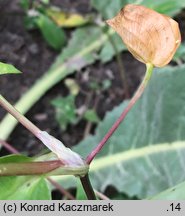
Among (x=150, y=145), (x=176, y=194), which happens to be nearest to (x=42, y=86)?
(x=150, y=145)

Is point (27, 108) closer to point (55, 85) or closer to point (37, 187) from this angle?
point (55, 85)

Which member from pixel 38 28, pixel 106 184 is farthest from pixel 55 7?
pixel 106 184

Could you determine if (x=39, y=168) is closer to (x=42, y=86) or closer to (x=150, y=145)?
(x=150, y=145)

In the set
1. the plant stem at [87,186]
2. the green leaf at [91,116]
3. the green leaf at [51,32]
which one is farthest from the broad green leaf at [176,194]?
the green leaf at [51,32]

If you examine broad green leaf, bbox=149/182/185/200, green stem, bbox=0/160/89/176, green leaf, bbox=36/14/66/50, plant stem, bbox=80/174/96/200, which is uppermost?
green stem, bbox=0/160/89/176

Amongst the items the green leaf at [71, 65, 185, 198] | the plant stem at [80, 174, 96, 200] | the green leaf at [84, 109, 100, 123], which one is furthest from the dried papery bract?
the green leaf at [84, 109, 100, 123]

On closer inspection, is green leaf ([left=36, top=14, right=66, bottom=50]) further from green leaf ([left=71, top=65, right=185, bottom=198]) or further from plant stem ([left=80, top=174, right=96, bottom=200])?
plant stem ([left=80, top=174, right=96, bottom=200])

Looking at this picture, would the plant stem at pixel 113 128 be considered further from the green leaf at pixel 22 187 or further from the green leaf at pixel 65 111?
the green leaf at pixel 65 111
